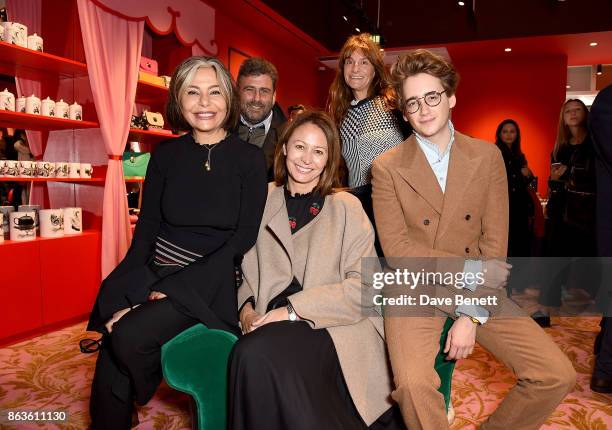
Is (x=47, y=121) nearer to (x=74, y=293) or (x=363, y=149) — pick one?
(x=74, y=293)

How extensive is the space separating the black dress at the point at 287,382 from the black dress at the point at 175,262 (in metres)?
0.30

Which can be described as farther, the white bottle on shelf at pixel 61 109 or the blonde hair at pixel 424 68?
the white bottle on shelf at pixel 61 109

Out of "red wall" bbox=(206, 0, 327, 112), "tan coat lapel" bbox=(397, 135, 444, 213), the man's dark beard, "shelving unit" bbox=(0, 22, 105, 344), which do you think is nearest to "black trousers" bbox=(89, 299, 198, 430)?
"tan coat lapel" bbox=(397, 135, 444, 213)

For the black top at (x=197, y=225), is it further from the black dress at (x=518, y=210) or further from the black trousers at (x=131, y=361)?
the black dress at (x=518, y=210)

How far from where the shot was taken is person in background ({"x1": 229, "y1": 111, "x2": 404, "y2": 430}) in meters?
1.65

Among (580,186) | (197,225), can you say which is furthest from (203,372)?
(580,186)

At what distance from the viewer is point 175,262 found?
81.7 inches

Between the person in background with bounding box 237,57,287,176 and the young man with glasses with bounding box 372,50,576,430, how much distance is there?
111 cm

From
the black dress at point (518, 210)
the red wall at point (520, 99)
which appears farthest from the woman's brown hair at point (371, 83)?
the red wall at point (520, 99)

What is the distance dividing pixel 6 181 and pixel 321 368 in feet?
10.7

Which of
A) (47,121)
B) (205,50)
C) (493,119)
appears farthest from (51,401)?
(493,119)

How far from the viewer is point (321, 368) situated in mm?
1783

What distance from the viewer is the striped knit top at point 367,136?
2.56 metres

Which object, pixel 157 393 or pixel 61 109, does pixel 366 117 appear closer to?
pixel 157 393
